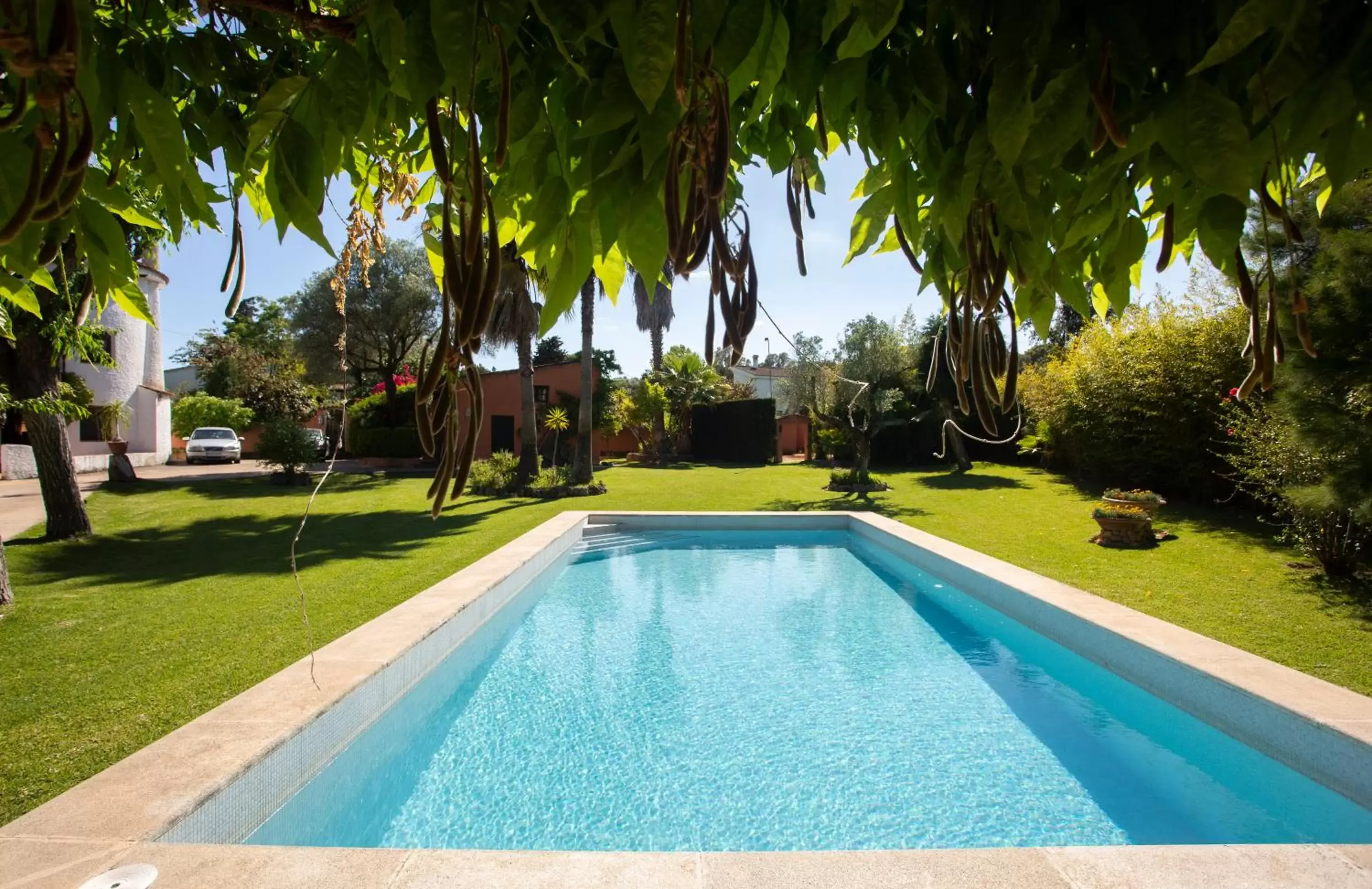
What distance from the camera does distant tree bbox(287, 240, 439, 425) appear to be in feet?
95.3

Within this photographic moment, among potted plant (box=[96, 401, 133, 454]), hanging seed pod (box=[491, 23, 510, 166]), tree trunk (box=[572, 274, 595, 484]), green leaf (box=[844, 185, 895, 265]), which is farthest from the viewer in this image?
potted plant (box=[96, 401, 133, 454])

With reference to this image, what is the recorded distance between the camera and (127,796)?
2992mm

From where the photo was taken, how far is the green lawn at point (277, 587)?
4320 mm

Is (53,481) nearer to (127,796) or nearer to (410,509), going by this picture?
(410,509)

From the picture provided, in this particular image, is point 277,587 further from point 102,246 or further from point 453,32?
point 453,32

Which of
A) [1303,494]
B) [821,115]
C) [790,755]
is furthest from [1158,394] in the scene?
[821,115]

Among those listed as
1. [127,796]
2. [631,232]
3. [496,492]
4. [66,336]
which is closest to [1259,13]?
[631,232]

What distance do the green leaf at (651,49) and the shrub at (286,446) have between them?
23.0 meters

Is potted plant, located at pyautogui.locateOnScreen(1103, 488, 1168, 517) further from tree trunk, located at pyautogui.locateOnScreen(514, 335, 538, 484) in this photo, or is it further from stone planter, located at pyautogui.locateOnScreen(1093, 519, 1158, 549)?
tree trunk, located at pyautogui.locateOnScreen(514, 335, 538, 484)

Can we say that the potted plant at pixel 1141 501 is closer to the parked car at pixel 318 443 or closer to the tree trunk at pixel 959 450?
the tree trunk at pixel 959 450

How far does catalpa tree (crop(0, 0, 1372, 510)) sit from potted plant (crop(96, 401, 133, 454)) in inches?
1025

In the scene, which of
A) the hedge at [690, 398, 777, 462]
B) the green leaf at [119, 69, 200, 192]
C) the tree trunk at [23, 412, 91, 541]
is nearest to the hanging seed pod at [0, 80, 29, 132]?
the green leaf at [119, 69, 200, 192]

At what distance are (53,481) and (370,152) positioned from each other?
43.4ft

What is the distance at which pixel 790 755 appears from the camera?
494 cm
